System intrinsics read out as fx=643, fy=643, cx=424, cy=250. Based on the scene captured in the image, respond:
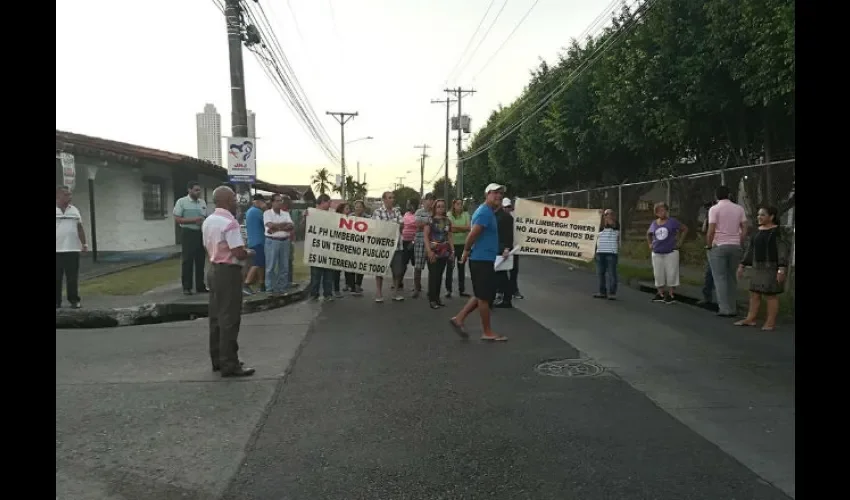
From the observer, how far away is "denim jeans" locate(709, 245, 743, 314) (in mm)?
9102

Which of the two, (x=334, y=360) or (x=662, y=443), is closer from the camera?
(x=662, y=443)

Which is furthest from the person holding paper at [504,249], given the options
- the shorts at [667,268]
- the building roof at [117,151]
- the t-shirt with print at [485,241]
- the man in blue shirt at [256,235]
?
the building roof at [117,151]

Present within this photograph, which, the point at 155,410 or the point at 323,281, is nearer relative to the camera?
the point at 155,410

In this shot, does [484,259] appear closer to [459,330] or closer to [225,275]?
[459,330]

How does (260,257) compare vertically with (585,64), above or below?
below

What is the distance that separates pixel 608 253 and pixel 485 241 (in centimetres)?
440

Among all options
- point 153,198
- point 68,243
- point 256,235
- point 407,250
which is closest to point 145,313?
point 68,243

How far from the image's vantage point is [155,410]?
5062mm

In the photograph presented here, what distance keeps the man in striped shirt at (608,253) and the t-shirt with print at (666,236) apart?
655mm

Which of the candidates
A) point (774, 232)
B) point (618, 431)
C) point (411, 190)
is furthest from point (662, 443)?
point (411, 190)
